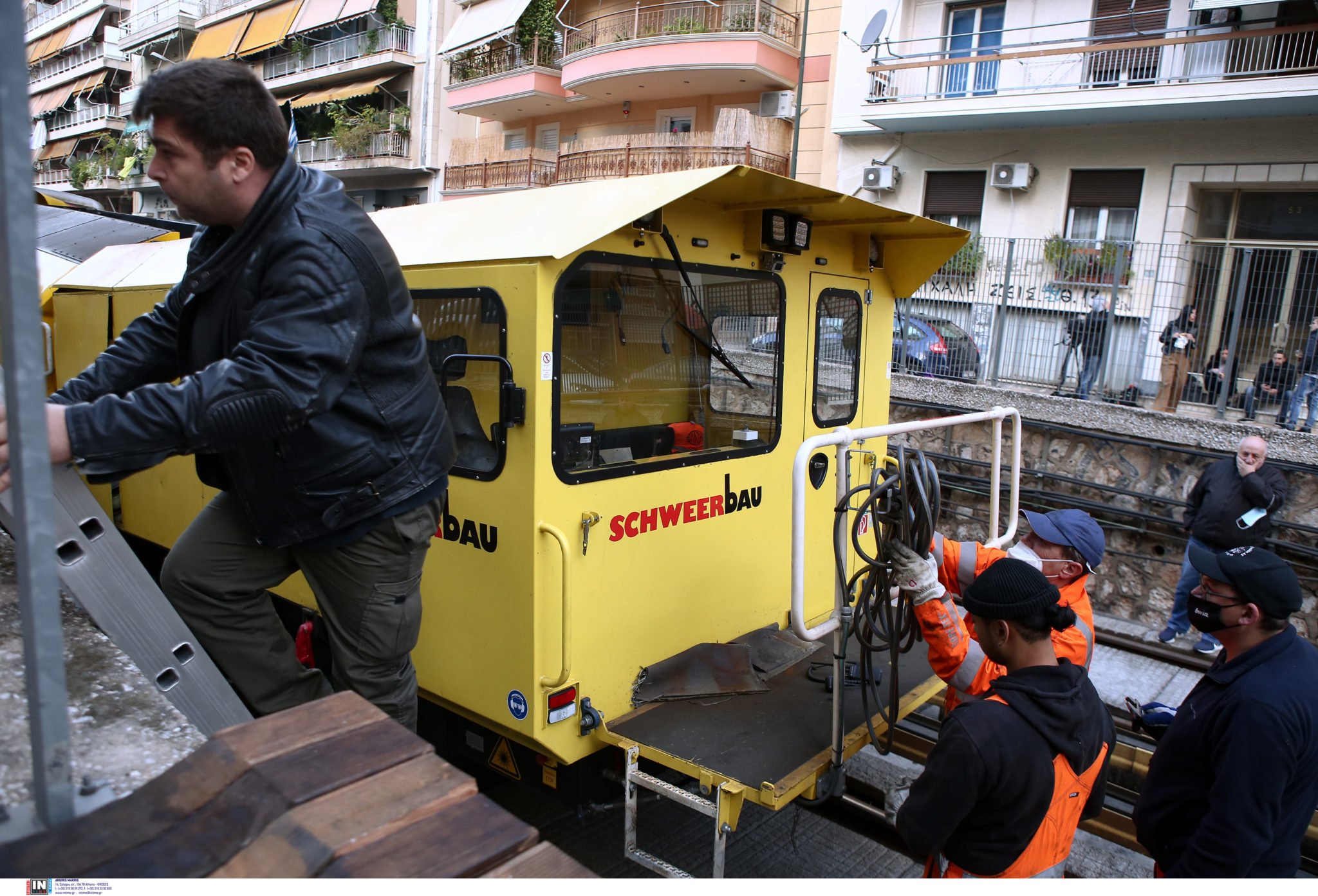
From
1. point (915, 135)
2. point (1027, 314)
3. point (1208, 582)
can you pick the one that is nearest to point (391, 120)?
point (915, 135)

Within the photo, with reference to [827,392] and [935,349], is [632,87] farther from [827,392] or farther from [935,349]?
[827,392]

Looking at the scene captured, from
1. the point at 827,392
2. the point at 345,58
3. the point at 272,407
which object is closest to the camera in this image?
the point at 272,407

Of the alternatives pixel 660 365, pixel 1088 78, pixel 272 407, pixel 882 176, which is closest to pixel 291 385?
pixel 272 407

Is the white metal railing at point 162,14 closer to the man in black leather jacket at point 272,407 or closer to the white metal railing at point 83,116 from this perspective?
the white metal railing at point 83,116

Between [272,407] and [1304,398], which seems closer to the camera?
[272,407]

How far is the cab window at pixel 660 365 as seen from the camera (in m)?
3.17

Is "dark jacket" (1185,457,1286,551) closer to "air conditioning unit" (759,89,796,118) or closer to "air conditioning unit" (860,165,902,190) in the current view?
"air conditioning unit" (860,165,902,190)

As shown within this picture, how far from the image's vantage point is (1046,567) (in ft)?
11.3

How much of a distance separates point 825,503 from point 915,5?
628 inches

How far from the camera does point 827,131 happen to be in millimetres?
18406

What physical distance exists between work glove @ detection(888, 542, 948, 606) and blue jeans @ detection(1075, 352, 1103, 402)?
838 cm

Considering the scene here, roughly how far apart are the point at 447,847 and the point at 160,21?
46390mm

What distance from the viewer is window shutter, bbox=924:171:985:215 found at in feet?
54.6

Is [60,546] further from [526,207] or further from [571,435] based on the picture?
[526,207]
